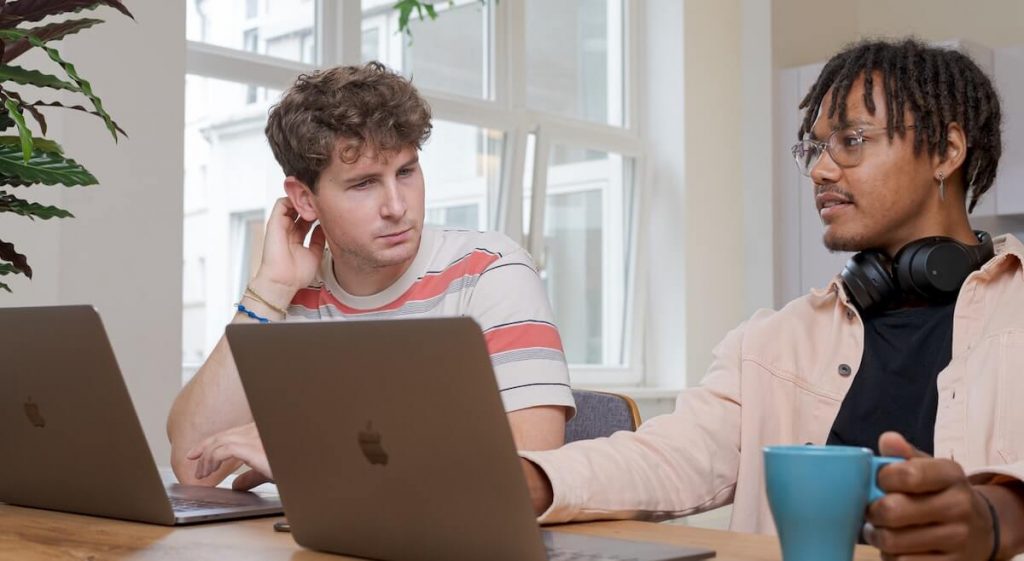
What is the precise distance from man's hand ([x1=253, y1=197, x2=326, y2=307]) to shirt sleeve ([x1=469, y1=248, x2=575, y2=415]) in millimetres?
319

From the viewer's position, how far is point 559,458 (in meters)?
1.21

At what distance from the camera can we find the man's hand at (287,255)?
192cm

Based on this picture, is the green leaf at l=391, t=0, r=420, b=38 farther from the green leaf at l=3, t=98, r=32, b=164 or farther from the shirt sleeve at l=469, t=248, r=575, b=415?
the green leaf at l=3, t=98, r=32, b=164

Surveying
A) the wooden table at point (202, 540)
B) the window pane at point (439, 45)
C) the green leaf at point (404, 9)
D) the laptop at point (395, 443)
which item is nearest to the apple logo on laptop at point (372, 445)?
the laptop at point (395, 443)

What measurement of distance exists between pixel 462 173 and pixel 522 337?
10.0ft

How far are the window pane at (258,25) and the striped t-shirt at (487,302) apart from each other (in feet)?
6.99

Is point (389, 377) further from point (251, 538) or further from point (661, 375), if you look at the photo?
point (661, 375)

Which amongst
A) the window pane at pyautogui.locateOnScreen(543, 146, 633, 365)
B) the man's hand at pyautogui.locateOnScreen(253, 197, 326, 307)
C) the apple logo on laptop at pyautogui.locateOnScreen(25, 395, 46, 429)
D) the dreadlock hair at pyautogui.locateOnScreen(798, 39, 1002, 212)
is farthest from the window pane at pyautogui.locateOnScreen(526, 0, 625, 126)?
the apple logo on laptop at pyautogui.locateOnScreen(25, 395, 46, 429)

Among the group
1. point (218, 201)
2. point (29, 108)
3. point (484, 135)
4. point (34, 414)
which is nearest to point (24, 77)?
point (29, 108)

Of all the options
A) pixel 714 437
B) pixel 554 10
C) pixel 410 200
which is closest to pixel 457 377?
pixel 714 437

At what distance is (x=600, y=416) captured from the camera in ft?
5.85

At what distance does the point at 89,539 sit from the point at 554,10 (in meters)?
4.18

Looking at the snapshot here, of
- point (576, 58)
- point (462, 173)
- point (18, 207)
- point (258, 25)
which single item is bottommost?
point (18, 207)

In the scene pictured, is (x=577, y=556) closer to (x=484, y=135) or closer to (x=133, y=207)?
(x=133, y=207)
